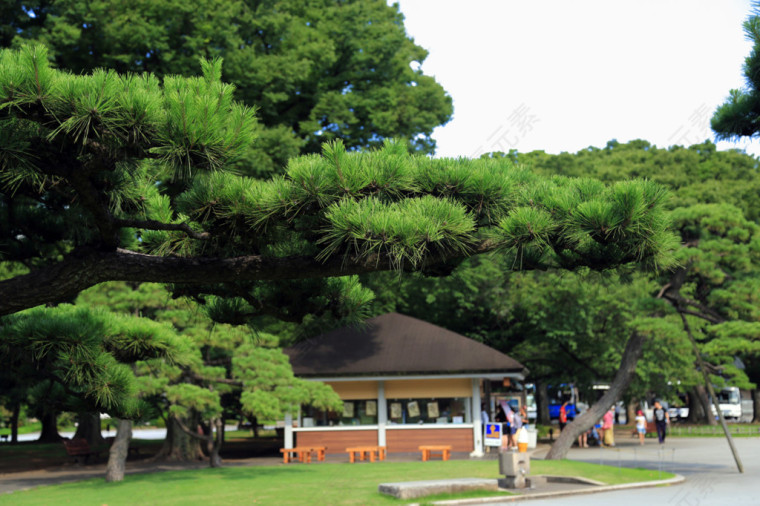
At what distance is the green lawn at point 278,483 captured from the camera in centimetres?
1388

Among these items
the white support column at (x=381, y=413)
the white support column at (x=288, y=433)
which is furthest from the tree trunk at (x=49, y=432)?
the white support column at (x=381, y=413)

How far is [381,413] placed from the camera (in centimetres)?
2569

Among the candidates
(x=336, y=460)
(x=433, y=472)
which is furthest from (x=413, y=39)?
(x=433, y=472)

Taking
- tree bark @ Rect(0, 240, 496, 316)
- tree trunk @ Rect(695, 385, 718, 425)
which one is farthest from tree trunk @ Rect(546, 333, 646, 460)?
tree bark @ Rect(0, 240, 496, 316)

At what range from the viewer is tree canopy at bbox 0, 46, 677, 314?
448 centimetres

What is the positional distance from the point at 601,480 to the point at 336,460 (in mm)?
10543

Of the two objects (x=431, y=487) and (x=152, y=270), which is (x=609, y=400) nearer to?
(x=431, y=487)

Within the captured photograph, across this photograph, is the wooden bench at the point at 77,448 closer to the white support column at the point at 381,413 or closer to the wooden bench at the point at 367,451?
the wooden bench at the point at 367,451

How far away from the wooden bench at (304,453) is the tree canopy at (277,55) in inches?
349

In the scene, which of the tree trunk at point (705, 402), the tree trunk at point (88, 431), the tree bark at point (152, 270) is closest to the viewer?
the tree bark at point (152, 270)

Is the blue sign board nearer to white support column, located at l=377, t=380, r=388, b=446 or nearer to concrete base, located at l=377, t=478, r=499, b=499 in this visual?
white support column, located at l=377, t=380, r=388, b=446

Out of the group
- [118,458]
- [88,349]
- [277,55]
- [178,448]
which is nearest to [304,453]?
[178,448]

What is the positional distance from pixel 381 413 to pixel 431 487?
475 inches

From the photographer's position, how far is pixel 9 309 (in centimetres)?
541
